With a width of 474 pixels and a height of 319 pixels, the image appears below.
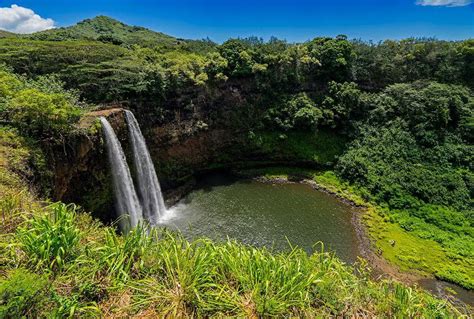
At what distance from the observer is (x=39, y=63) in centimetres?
1814

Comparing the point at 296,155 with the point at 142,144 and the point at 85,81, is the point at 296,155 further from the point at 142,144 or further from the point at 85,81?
the point at 85,81

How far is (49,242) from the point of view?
4117mm

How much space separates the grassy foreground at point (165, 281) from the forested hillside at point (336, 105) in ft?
30.0

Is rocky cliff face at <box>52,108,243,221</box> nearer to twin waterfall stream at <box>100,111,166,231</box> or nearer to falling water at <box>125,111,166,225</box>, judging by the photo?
twin waterfall stream at <box>100,111,166,231</box>

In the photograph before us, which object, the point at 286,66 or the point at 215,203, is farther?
the point at 286,66

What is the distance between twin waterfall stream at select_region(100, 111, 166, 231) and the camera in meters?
14.9

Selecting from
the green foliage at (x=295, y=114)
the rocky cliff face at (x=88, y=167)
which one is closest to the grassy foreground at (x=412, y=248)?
the green foliage at (x=295, y=114)

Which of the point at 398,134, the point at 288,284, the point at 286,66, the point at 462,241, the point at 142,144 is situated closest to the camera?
the point at 288,284

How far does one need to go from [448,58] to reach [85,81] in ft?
93.0

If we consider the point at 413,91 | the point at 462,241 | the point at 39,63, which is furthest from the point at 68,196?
the point at 413,91

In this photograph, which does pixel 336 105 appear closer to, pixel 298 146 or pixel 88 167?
pixel 298 146

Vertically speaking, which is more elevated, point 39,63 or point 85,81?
point 39,63

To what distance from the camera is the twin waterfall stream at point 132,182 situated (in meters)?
14.9

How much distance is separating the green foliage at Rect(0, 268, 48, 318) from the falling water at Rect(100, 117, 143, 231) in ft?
38.3
